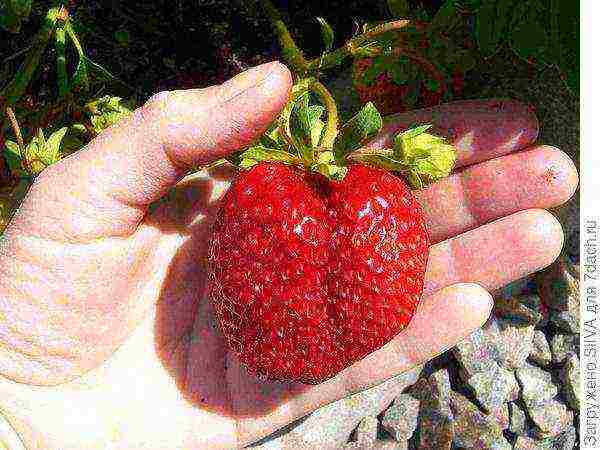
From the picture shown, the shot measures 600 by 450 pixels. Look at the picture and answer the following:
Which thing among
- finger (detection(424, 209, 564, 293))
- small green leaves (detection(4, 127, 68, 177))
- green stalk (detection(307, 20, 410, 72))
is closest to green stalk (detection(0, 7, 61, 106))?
small green leaves (detection(4, 127, 68, 177))

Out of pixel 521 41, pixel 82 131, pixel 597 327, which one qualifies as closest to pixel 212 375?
pixel 82 131

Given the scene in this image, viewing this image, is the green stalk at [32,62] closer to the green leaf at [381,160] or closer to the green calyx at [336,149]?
the green calyx at [336,149]

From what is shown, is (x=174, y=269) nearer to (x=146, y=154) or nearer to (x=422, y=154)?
(x=146, y=154)

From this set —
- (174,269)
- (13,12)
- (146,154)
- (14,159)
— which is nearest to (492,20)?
(146,154)

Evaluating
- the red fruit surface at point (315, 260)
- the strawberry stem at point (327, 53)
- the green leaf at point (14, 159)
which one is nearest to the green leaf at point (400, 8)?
the strawberry stem at point (327, 53)

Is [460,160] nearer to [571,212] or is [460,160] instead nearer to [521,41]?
[521,41]

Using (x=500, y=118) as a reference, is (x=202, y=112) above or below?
above

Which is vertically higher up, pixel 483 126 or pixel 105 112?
pixel 105 112
